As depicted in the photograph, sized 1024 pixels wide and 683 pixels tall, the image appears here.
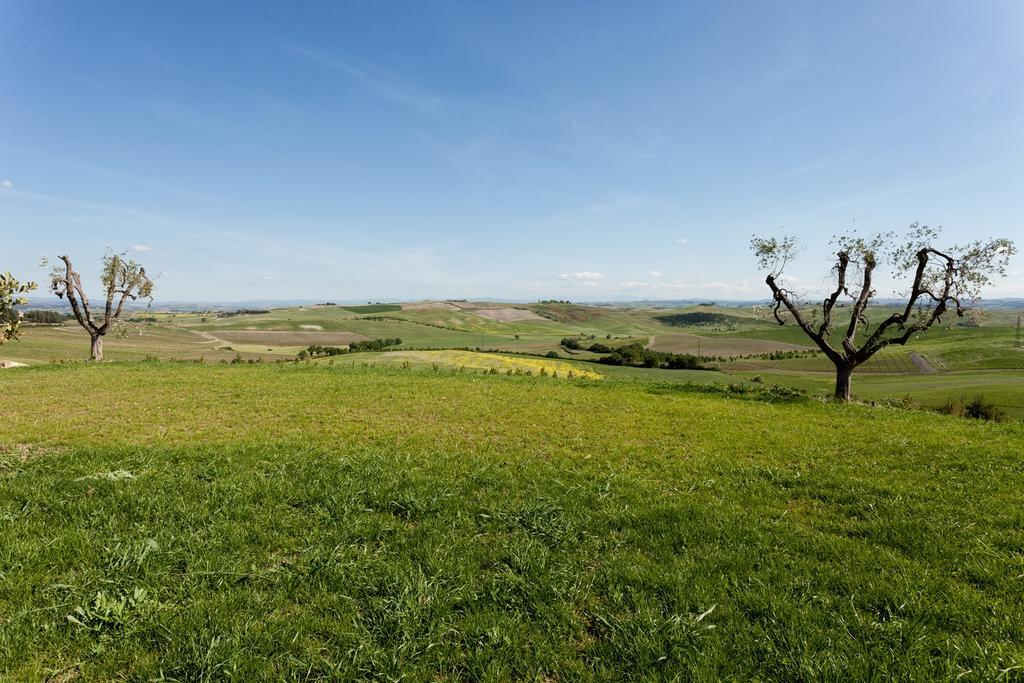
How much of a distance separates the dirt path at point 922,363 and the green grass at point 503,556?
73.1 metres

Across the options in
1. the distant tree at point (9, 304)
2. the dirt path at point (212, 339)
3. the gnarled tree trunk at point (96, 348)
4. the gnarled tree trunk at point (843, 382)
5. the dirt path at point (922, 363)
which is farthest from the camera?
the dirt path at point (212, 339)

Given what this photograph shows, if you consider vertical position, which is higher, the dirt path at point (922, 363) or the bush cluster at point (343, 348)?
the bush cluster at point (343, 348)

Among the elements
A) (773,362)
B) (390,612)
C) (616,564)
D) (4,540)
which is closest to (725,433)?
(616,564)

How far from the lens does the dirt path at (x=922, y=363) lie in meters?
66.3

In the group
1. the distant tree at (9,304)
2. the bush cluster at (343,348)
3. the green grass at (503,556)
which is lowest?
the bush cluster at (343,348)

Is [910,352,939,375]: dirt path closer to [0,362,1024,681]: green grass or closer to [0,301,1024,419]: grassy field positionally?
[0,301,1024,419]: grassy field

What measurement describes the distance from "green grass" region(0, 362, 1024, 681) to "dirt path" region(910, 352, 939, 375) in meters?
73.1

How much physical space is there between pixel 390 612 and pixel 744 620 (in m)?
3.69

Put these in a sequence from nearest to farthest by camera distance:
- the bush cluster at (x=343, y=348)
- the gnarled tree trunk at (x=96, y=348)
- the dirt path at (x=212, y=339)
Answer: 1. the gnarled tree trunk at (x=96, y=348)
2. the bush cluster at (x=343, y=348)
3. the dirt path at (x=212, y=339)

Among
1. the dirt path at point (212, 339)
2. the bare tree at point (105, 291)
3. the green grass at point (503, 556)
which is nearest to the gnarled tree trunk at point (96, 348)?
the bare tree at point (105, 291)

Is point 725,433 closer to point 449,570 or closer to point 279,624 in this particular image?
point 449,570

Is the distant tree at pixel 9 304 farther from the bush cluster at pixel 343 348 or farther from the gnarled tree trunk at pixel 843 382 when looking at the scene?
the bush cluster at pixel 343 348

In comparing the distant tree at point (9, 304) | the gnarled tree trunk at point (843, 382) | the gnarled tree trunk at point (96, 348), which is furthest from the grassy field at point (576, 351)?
the distant tree at point (9, 304)

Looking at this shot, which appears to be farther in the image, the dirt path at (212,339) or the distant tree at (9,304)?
the dirt path at (212,339)
